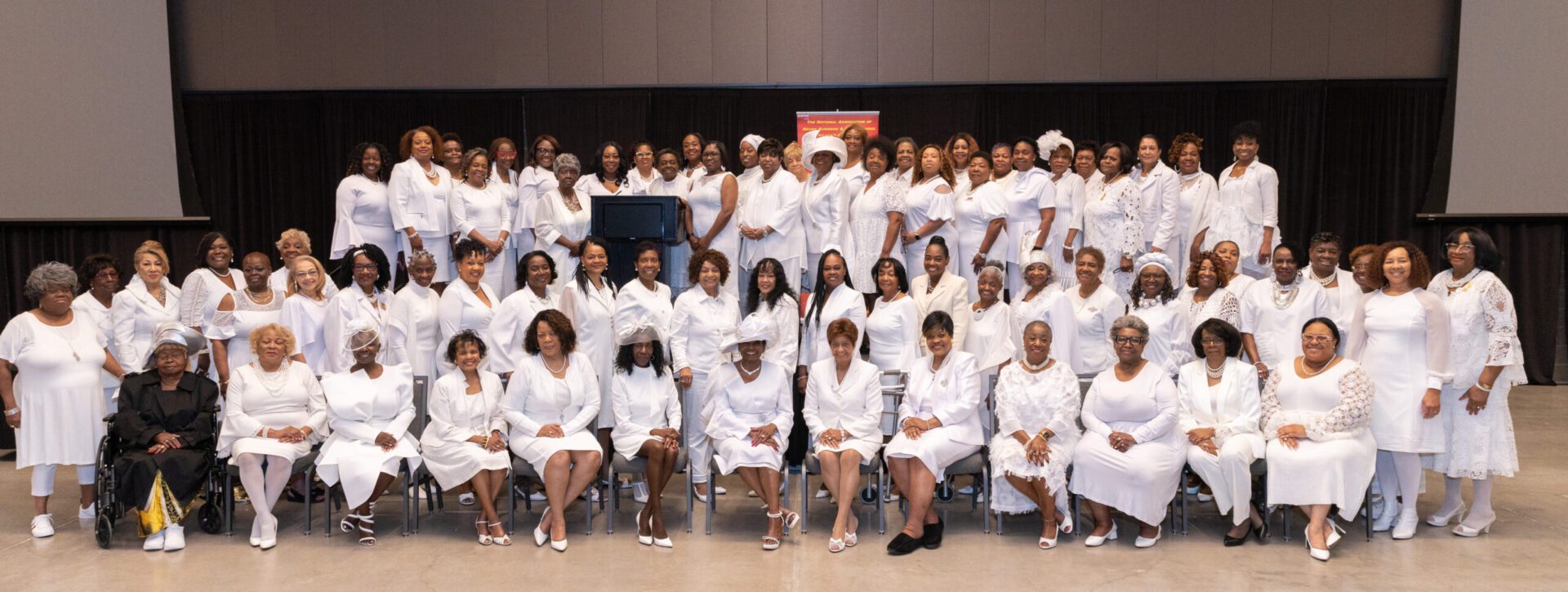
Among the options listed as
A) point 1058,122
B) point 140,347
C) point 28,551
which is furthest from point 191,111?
point 1058,122

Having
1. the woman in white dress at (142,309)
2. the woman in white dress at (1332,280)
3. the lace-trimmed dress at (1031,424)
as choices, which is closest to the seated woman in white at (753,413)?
the lace-trimmed dress at (1031,424)

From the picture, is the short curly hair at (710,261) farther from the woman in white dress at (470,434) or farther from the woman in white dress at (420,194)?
the woman in white dress at (420,194)

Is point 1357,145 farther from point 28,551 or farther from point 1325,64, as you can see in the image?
point 28,551

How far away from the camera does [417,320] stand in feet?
20.7

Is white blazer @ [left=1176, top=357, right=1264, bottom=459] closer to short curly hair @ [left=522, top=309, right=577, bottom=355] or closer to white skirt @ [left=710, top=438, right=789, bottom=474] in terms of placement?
white skirt @ [left=710, top=438, right=789, bottom=474]

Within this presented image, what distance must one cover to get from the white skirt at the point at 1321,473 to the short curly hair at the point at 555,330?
335 cm

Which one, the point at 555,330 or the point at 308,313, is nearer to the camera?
the point at 555,330

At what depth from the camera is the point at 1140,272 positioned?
600 centimetres

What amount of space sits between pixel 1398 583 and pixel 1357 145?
713 cm

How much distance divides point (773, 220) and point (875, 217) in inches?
25.3

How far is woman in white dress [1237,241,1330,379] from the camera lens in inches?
236

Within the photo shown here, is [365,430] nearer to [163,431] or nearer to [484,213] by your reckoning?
[163,431]

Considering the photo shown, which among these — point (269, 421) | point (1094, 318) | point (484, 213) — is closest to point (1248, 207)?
point (1094, 318)

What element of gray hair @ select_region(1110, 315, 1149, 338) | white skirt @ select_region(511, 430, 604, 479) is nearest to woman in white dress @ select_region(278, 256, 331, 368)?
white skirt @ select_region(511, 430, 604, 479)
